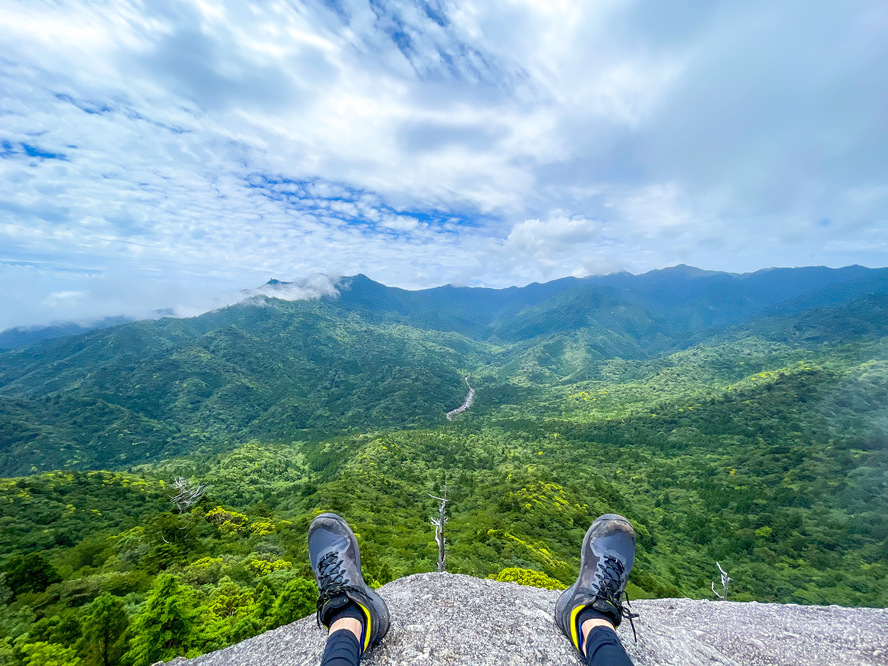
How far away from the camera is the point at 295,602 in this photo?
9844 millimetres

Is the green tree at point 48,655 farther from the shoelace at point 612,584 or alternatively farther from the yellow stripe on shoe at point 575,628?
the shoelace at point 612,584

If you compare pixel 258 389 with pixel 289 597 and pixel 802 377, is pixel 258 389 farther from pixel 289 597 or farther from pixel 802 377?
pixel 802 377

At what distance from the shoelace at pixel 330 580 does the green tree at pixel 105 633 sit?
312 inches

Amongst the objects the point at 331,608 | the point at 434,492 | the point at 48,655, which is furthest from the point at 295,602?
the point at 434,492

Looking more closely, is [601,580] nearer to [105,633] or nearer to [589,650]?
[589,650]

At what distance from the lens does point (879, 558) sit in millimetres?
49688

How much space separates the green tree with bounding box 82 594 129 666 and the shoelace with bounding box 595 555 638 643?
42.8 feet

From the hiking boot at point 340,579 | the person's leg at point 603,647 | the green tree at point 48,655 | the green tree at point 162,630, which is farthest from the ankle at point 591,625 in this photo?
the green tree at point 48,655

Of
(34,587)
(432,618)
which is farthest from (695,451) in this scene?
(34,587)

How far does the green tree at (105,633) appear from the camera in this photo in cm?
937

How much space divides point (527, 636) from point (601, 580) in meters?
1.88

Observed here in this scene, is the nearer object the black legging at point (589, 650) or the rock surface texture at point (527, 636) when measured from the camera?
the black legging at point (589, 650)

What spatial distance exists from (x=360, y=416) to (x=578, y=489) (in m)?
126

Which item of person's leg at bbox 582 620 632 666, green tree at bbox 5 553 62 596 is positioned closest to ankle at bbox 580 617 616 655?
person's leg at bbox 582 620 632 666
